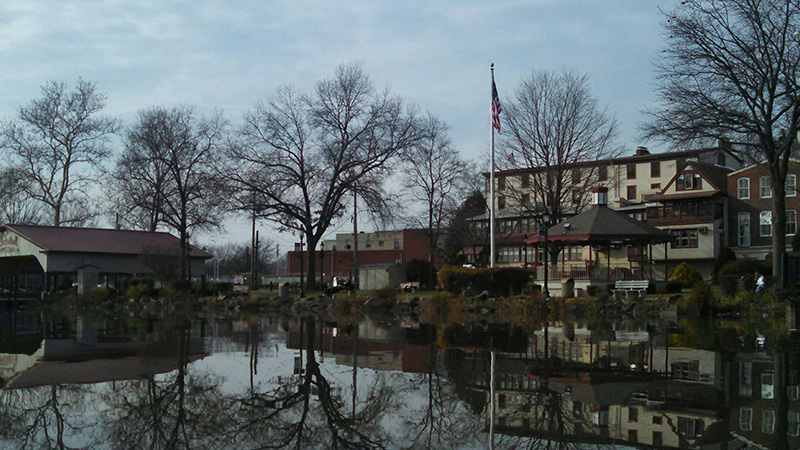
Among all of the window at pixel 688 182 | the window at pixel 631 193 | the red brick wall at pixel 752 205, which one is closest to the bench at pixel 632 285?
the red brick wall at pixel 752 205

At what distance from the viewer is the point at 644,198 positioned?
2579 inches

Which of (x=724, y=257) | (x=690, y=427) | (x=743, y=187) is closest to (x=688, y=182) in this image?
(x=743, y=187)

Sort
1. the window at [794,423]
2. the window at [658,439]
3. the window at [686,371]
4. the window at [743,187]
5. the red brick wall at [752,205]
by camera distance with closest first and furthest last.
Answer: the window at [658,439]
the window at [794,423]
the window at [686,371]
the red brick wall at [752,205]
the window at [743,187]

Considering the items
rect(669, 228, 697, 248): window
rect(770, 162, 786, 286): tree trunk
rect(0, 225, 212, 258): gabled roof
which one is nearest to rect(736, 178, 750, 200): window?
rect(669, 228, 697, 248): window

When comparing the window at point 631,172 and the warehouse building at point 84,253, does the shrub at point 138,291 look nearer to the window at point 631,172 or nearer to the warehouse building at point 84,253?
the warehouse building at point 84,253

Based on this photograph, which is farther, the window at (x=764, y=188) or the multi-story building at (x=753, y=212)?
the window at (x=764, y=188)

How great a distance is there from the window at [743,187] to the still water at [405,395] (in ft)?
152

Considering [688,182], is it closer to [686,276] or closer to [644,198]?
[644,198]

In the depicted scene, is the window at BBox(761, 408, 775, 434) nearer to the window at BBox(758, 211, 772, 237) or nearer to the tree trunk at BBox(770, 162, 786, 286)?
the tree trunk at BBox(770, 162, 786, 286)

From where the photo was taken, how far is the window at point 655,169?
248 feet

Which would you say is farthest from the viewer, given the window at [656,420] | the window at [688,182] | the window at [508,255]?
the window at [508,255]

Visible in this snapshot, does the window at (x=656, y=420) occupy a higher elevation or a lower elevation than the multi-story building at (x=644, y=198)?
lower

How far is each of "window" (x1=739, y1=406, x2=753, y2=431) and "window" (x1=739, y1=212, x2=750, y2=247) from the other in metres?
55.6

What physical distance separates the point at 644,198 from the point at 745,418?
6100 centimetres
